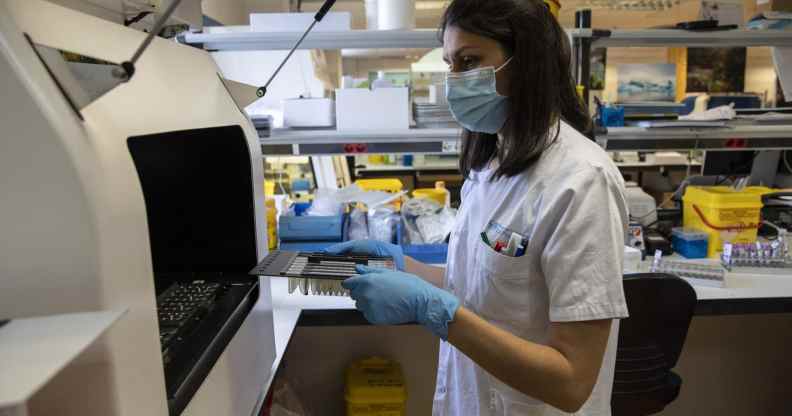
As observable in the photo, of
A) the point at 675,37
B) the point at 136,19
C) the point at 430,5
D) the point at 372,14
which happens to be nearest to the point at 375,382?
the point at 372,14

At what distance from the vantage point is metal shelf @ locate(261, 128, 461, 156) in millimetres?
1978

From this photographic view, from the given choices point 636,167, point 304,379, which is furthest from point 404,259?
point 636,167

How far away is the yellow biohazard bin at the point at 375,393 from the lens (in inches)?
79.3

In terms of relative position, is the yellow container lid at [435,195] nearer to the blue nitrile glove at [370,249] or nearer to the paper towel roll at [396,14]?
the paper towel roll at [396,14]

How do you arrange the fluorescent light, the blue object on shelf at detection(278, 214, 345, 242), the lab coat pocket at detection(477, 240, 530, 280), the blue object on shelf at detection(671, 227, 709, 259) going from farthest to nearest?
the fluorescent light → the blue object on shelf at detection(671, 227, 709, 259) → the blue object on shelf at detection(278, 214, 345, 242) → the lab coat pocket at detection(477, 240, 530, 280)

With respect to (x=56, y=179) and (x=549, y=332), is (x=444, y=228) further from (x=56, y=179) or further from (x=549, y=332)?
(x=56, y=179)

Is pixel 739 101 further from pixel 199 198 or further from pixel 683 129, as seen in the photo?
pixel 199 198

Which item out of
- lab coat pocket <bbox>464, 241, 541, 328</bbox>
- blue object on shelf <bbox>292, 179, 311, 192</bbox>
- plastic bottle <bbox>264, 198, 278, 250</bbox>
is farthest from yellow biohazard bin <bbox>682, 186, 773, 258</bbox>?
blue object on shelf <bbox>292, 179, 311, 192</bbox>

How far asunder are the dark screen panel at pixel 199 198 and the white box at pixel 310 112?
3.59 ft

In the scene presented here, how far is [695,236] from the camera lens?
2107 mm

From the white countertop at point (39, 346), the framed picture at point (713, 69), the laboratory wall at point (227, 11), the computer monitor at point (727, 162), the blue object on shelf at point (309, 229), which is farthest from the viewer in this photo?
the framed picture at point (713, 69)

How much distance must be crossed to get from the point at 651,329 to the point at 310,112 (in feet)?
4.91

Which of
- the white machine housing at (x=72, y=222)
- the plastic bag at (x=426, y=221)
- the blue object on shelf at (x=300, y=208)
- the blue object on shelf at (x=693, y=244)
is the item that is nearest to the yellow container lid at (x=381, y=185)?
the blue object on shelf at (x=300, y=208)

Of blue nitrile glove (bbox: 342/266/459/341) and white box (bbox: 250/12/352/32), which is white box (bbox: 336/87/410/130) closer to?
white box (bbox: 250/12/352/32)
